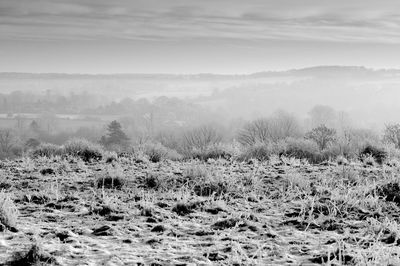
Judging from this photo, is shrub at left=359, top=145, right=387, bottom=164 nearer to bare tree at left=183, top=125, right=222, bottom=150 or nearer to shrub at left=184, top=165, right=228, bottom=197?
shrub at left=184, top=165, right=228, bottom=197

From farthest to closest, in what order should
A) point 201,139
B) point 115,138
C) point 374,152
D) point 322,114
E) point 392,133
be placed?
point 322,114 < point 115,138 < point 201,139 < point 392,133 < point 374,152

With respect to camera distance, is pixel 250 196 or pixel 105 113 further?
pixel 105 113

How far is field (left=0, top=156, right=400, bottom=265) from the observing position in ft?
13.7

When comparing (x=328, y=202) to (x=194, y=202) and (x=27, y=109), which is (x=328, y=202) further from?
(x=27, y=109)

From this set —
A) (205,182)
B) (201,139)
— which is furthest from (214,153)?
(201,139)

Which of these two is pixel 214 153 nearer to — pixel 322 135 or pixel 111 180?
pixel 111 180

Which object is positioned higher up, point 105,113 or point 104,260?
point 104,260

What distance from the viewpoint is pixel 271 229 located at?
5270 mm

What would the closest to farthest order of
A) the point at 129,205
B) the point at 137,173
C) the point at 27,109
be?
the point at 129,205
the point at 137,173
the point at 27,109

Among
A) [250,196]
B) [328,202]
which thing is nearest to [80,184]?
[250,196]

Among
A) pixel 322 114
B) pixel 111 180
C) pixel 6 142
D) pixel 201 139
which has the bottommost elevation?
pixel 6 142

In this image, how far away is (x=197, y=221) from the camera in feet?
18.7

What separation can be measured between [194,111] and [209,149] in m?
132

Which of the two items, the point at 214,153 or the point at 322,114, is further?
the point at 322,114
